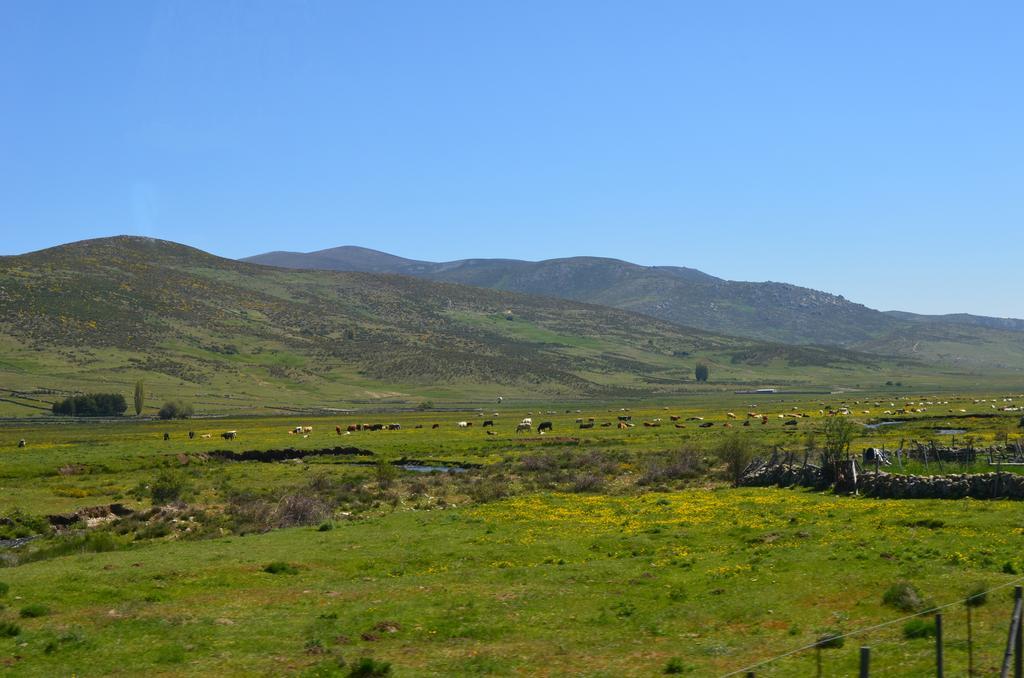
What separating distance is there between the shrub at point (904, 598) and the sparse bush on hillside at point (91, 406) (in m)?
140

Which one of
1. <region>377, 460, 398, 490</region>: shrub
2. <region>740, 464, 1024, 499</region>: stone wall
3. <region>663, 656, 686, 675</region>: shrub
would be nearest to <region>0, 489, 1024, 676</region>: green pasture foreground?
<region>663, 656, 686, 675</region>: shrub

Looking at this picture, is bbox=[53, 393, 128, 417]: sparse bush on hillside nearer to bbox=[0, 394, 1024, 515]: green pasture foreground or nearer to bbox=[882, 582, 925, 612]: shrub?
bbox=[0, 394, 1024, 515]: green pasture foreground

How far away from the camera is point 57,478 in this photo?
5997cm

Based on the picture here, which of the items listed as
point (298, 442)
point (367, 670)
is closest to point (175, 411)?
point (298, 442)

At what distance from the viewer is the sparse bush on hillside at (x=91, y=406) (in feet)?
449

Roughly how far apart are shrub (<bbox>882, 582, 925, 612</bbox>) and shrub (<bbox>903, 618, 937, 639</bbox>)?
1.45 m

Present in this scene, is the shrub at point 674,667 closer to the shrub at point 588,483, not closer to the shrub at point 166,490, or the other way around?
the shrub at point 588,483

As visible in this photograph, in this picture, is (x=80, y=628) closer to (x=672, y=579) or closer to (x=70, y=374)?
(x=672, y=579)

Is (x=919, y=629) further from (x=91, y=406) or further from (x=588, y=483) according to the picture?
(x=91, y=406)

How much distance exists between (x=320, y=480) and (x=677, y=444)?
1411 inches

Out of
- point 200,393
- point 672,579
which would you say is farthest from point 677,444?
point 200,393

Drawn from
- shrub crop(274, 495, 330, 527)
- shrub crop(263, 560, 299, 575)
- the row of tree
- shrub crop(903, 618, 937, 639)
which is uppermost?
the row of tree

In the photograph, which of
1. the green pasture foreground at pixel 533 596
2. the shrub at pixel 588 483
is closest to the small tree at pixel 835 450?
the green pasture foreground at pixel 533 596

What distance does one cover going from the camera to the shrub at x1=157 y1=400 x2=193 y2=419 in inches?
5404
